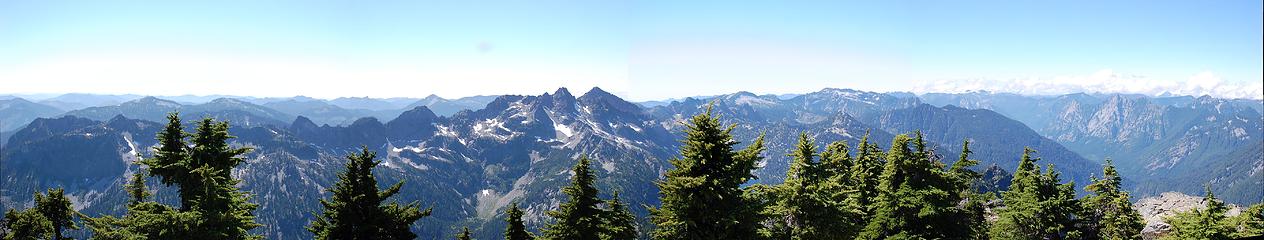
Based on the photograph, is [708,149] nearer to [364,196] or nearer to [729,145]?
[729,145]

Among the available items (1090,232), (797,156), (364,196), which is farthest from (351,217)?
(1090,232)

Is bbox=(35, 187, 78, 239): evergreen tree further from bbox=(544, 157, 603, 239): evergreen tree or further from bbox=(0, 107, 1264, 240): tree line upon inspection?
bbox=(544, 157, 603, 239): evergreen tree

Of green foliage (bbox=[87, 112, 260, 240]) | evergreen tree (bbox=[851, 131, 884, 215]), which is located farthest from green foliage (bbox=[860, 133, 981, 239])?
green foliage (bbox=[87, 112, 260, 240])

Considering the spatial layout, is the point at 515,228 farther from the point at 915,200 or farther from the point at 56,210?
the point at 56,210

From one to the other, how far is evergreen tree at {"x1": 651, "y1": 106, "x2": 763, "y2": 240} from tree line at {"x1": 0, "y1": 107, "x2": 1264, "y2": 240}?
0.18 feet

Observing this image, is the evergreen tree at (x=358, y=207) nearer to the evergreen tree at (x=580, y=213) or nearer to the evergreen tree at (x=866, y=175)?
the evergreen tree at (x=580, y=213)

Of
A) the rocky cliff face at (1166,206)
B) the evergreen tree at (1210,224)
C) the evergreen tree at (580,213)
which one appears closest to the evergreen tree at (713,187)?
the evergreen tree at (580,213)

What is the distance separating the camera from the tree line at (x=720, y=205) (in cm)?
2498

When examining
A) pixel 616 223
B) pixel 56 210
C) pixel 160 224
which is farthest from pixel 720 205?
pixel 56 210

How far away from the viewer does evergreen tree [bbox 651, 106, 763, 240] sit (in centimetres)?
2447

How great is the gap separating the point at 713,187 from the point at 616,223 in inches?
655

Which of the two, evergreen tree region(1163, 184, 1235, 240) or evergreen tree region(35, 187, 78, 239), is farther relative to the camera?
evergreen tree region(35, 187, 78, 239)

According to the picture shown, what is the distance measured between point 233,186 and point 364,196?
20.7ft

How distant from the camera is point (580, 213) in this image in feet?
124
